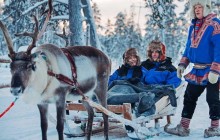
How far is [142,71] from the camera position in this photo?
6727 mm

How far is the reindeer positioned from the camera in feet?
13.3

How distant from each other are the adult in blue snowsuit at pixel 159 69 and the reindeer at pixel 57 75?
119cm

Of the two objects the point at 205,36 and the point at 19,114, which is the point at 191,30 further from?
the point at 19,114

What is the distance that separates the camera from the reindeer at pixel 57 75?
4.06 metres

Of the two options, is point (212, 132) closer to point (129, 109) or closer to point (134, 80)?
point (129, 109)

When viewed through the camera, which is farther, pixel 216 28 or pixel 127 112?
pixel 216 28

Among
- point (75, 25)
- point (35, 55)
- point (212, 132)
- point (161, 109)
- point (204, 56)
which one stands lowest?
point (212, 132)

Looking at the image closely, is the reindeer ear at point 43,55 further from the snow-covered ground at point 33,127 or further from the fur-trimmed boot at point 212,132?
the fur-trimmed boot at point 212,132

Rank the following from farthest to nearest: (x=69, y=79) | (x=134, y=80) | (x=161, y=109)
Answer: (x=134, y=80) < (x=161, y=109) < (x=69, y=79)

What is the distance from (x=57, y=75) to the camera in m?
4.53

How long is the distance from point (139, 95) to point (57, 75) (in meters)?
1.77

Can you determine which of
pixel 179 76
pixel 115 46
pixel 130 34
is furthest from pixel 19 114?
pixel 115 46

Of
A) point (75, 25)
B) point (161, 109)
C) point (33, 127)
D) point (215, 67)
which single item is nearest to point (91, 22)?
point (75, 25)

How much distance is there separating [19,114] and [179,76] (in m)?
4.53
